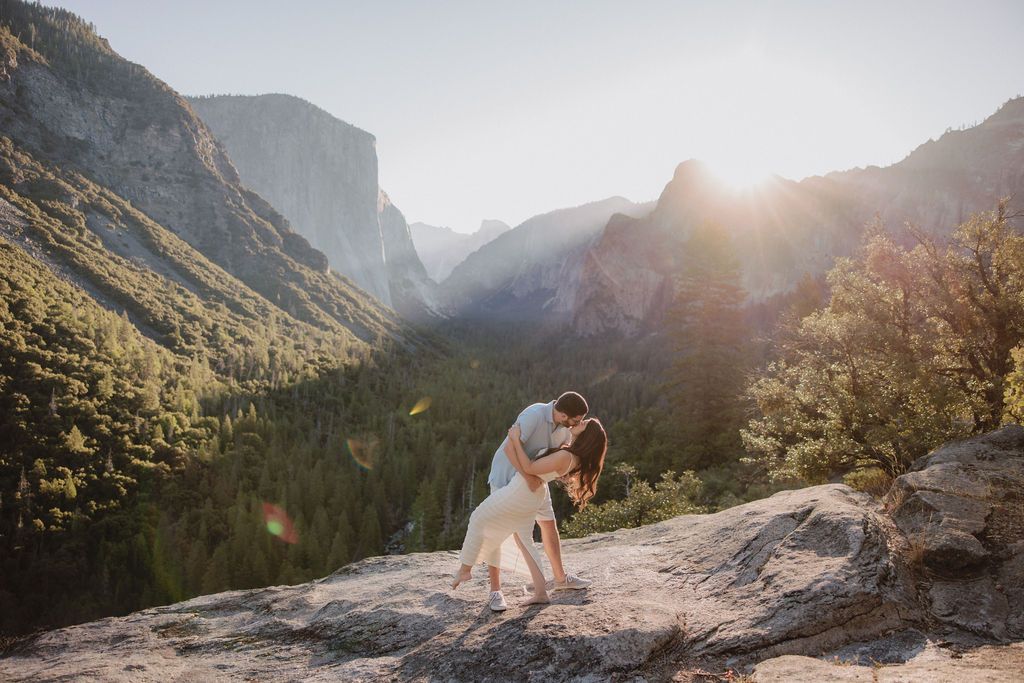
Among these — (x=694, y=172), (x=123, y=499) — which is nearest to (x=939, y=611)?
(x=123, y=499)

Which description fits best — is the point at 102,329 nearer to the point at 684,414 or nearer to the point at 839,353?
the point at 684,414

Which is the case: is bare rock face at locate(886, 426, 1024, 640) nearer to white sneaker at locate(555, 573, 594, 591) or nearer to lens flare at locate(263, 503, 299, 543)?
white sneaker at locate(555, 573, 594, 591)

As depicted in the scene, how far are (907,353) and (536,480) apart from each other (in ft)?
39.9

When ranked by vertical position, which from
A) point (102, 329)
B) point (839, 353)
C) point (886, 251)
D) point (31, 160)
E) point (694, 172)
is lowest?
point (839, 353)

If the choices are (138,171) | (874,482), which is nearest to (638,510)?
(874,482)

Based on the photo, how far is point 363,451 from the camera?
74500mm

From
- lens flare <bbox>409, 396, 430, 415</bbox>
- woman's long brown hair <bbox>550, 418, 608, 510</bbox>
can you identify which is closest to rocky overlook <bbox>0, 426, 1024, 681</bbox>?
woman's long brown hair <bbox>550, 418, 608, 510</bbox>

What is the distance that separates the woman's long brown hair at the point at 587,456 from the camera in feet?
19.5

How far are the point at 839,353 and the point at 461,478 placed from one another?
60744 mm

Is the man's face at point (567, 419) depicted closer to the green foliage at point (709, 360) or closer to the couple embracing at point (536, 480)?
the couple embracing at point (536, 480)

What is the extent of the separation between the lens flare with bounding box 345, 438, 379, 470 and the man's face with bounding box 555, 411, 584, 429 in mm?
67147

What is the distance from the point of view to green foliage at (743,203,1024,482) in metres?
9.97

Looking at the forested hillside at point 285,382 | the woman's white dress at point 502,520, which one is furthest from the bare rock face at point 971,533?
the woman's white dress at point 502,520

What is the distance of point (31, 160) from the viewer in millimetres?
126125
